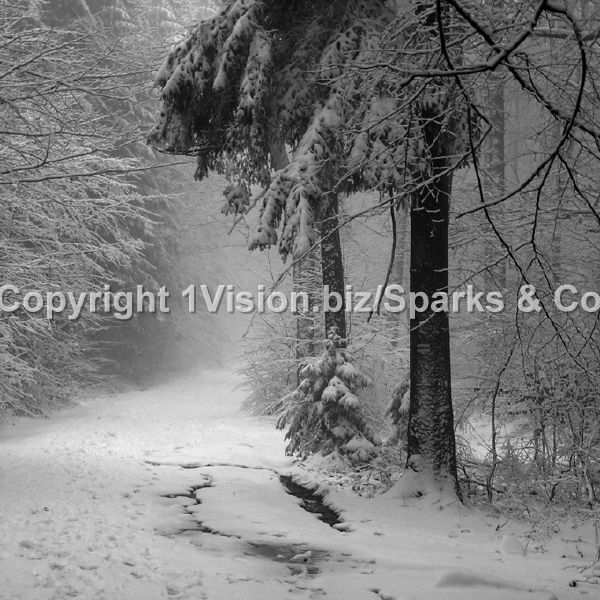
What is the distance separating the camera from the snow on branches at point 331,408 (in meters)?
8.81

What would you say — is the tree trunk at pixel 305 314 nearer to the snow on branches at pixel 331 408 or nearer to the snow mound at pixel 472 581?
the snow on branches at pixel 331 408

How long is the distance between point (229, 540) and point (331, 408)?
11.6ft

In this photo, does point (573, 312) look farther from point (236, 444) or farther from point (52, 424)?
point (52, 424)

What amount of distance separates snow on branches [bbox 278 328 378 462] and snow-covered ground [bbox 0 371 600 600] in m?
0.64

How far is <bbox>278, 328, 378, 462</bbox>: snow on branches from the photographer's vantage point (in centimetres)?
881

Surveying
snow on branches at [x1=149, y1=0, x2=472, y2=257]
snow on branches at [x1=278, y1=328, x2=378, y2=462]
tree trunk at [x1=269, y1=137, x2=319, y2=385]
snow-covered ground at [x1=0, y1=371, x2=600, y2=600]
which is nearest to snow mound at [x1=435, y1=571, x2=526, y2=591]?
snow-covered ground at [x1=0, y1=371, x2=600, y2=600]

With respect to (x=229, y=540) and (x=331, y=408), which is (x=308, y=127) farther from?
(x=229, y=540)

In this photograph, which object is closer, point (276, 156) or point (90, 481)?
point (90, 481)

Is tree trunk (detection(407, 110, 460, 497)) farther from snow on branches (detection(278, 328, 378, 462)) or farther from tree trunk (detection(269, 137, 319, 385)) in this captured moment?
tree trunk (detection(269, 137, 319, 385))

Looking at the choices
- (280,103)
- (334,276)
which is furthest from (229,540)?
(280,103)

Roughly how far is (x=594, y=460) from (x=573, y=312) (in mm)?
2567

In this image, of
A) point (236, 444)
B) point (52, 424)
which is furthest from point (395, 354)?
point (52, 424)

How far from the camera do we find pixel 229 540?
571 cm

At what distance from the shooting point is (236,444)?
11.3m
